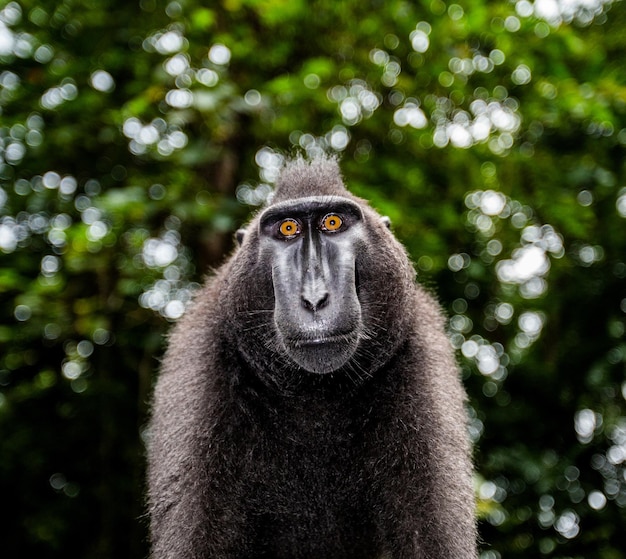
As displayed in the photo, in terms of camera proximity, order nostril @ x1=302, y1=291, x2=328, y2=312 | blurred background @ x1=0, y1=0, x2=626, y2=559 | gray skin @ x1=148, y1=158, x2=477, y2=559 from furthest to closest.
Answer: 1. blurred background @ x1=0, y1=0, x2=626, y2=559
2. gray skin @ x1=148, y1=158, x2=477, y2=559
3. nostril @ x1=302, y1=291, x2=328, y2=312

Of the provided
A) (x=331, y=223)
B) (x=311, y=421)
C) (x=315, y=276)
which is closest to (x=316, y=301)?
(x=315, y=276)

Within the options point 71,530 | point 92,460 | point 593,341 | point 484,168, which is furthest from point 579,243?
point 71,530

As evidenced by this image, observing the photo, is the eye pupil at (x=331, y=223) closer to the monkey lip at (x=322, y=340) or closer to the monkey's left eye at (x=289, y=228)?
the monkey's left eye at (x=289, y=228)

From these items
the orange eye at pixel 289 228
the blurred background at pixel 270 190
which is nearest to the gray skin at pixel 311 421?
the orange eye at pixel 289 228

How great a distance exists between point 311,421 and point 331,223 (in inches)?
44.5

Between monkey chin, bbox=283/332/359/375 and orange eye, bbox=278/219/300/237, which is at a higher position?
orange eye, bbox=278/219/300/237

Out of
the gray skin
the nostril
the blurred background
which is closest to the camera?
the nostril

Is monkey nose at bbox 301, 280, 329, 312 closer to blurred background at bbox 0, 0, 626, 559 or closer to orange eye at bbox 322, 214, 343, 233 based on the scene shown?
orange eye at bbox 322, 214, 343, 233

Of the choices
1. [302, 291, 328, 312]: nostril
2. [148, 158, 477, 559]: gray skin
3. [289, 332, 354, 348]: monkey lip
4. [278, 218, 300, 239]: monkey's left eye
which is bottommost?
[148, 158, 477, 559]: gray skin

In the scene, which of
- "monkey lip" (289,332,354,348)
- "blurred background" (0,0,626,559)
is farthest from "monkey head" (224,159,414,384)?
"blurred background" (0,0,626,559)

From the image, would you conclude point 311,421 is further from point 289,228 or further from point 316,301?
point 289,228

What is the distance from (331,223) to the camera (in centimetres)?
336

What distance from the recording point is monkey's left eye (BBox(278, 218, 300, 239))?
11.0ft

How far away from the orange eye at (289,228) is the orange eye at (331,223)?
5.7 inches
